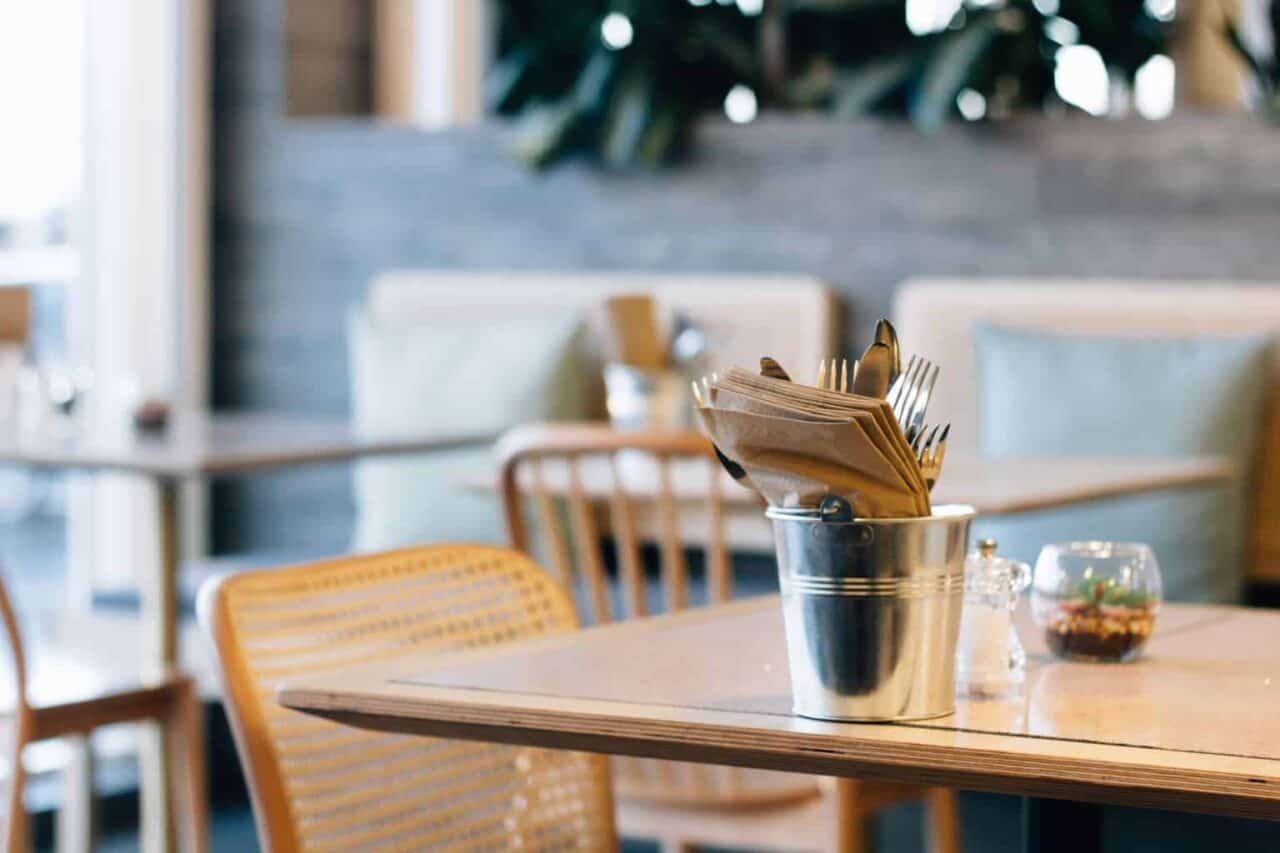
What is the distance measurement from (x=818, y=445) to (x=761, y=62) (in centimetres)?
340

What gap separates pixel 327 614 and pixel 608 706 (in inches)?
18.8

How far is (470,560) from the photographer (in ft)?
5.45

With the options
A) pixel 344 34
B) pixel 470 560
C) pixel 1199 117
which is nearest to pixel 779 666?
pixel 470 560

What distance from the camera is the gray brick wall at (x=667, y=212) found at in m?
3.73

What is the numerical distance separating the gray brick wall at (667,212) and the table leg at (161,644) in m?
1.48

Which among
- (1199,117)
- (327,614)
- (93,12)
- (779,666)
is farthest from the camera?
(93,12)

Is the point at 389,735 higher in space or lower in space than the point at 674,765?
higher

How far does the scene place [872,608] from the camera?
3.60 ft

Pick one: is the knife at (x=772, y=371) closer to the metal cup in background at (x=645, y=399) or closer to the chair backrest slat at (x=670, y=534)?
the chair backrest slat at (x=670, y=534)

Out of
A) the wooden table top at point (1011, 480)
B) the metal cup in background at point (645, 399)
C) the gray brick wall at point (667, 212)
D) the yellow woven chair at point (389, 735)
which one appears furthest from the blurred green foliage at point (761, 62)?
the yellow woven chair at point (389, 735)

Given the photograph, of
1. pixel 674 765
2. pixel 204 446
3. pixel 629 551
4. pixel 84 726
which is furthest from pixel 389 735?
pixel 204 446

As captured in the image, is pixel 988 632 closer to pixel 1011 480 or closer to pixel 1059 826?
pixel 1059 826

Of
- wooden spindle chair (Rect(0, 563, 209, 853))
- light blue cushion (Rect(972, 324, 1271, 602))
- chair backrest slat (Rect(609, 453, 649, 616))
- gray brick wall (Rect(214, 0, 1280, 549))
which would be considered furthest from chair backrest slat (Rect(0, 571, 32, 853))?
gray brick wall (Rect(214, 0, 1280, 549))

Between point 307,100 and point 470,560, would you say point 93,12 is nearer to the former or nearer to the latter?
point 307,100
